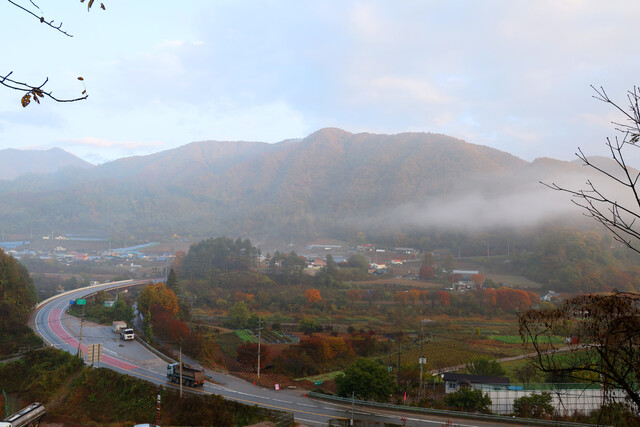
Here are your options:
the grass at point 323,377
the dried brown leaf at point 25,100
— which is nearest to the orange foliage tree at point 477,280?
the grass at point 323,377

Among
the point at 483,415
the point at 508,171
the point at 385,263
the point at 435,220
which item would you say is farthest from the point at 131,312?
the point at 508,171

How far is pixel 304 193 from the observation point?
6019 inches

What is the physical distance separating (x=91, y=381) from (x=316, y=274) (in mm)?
37984

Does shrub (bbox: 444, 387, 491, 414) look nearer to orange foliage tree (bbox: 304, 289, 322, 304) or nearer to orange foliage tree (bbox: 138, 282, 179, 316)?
orange foliage tree (bbox: 138, 282, 179, 316)

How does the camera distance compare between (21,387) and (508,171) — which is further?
(508,171)

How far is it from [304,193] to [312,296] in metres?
111

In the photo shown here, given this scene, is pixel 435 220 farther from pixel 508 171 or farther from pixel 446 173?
pixel 508 171

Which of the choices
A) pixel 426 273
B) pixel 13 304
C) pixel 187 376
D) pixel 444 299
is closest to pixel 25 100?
pixel 187 376

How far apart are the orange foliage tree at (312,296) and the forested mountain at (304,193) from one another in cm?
6144

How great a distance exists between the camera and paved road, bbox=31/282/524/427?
1367 centimetres

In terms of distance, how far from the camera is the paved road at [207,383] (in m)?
13.7

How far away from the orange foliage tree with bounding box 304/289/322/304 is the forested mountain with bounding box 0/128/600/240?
61.4 m

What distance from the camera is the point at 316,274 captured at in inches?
2132

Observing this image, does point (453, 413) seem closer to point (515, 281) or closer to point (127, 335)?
point (127, 335)
